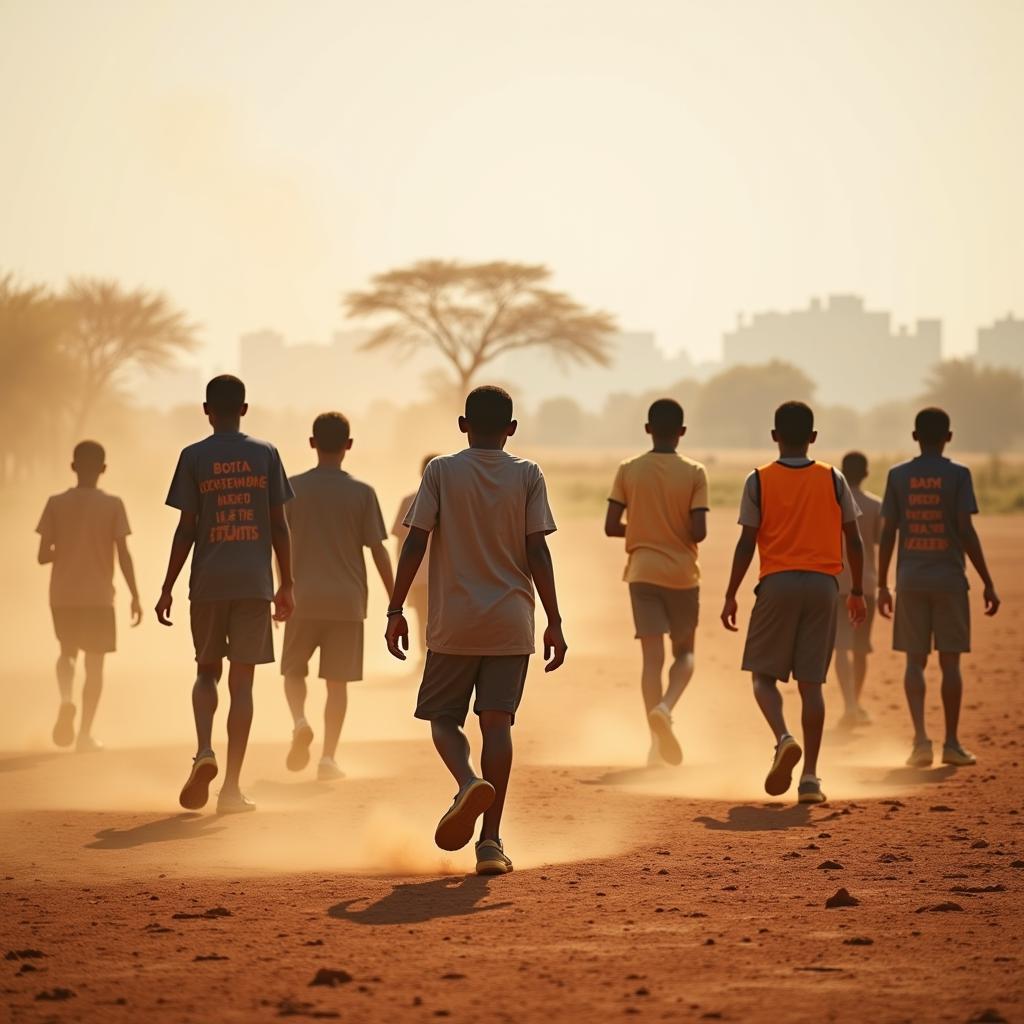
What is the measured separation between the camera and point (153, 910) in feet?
19.1

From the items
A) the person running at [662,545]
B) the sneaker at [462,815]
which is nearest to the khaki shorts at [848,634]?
the person running at [662,545]

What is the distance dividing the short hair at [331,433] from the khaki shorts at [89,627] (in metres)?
2.01

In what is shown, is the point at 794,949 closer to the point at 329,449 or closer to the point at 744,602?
the point at 329,449

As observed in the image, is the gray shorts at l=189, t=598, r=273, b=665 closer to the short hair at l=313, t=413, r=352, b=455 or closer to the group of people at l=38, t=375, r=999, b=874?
the group of people at l=38, t=375, r=999, b=874

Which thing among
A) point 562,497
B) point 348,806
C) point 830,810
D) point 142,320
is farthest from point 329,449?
point 142,320

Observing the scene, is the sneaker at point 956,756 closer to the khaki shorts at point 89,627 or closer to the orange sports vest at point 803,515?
the orange sports vest at point 803,515

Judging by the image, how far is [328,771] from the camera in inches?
367

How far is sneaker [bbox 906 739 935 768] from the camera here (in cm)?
982

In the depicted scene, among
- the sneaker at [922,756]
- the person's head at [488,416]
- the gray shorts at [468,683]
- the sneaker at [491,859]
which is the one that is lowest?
the sneaker at [491,859]

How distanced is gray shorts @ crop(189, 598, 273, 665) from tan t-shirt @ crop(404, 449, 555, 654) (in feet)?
5.07

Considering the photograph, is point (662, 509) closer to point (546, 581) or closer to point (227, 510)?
point (227, 510)

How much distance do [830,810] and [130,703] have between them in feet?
21.7

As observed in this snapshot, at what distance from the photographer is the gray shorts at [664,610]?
9.74 metres

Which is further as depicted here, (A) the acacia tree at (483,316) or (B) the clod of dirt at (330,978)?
(A) the acacia tree at (483,316)
